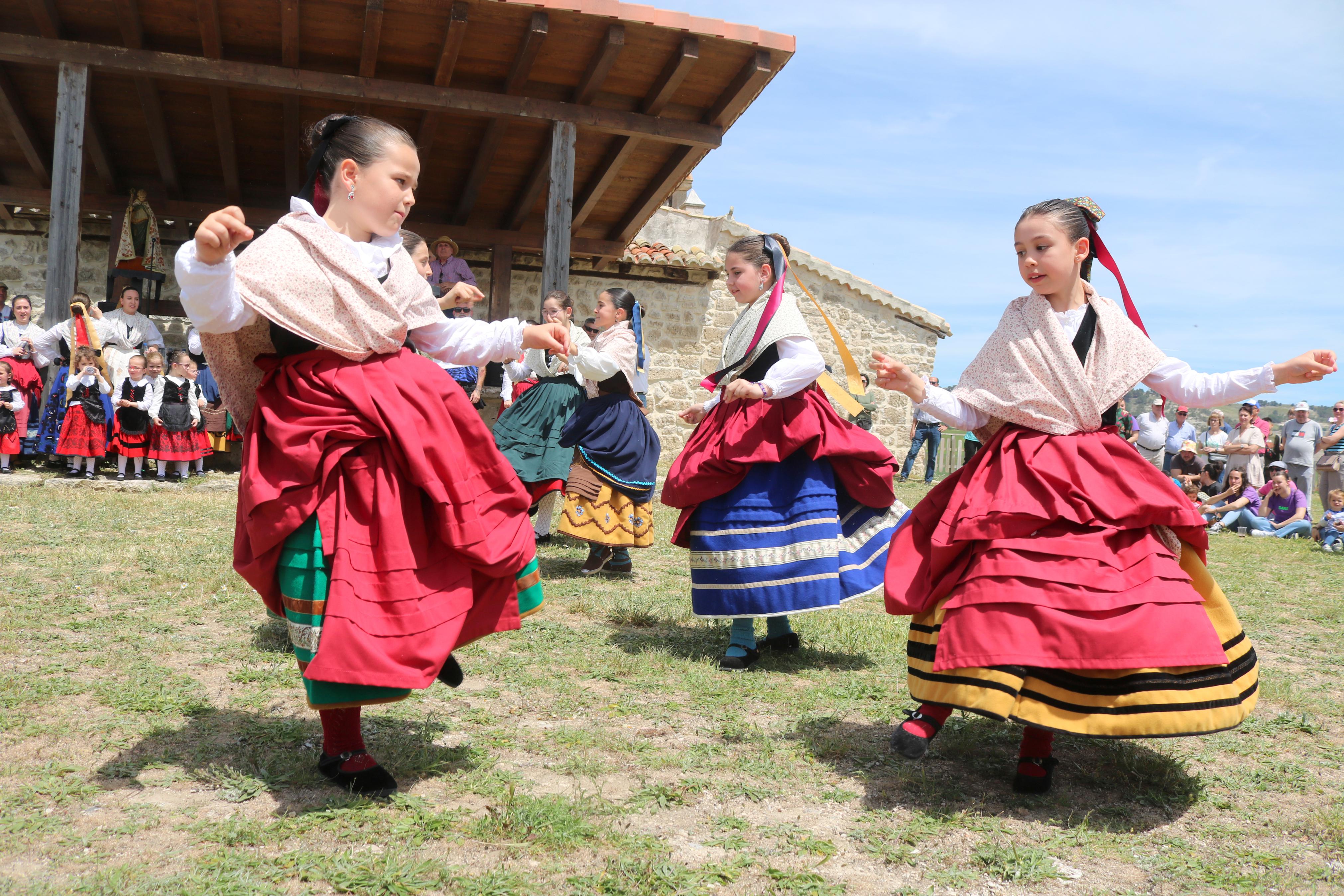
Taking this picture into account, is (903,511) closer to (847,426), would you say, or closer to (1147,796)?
(847,426)

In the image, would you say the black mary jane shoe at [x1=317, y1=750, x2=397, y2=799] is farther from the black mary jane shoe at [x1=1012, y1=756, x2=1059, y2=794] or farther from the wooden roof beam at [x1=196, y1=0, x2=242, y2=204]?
the wooden roof beam at [x1=196, y1=0, x2=242, y2=204]

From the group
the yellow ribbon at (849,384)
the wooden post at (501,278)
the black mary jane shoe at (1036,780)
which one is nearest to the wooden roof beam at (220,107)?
the wooden post at (501,278)

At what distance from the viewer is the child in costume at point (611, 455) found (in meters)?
6.28

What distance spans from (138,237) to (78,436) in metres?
3.93

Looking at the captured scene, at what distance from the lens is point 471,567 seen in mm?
2666

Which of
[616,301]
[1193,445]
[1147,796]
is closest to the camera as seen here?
[1147,796]

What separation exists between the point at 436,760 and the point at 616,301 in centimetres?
388

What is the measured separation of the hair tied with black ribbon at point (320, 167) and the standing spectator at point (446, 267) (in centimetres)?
963

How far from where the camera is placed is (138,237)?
12.4 metres

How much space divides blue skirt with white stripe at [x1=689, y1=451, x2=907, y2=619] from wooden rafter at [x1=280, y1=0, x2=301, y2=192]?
7.03 metres

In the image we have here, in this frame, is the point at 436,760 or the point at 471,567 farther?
the point at 436,760

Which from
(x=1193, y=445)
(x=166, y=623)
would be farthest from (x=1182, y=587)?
(x=1193, y=445)

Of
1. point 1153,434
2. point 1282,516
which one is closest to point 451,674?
point 1282,516

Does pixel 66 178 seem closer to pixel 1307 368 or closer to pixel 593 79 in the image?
pixel 593 79
